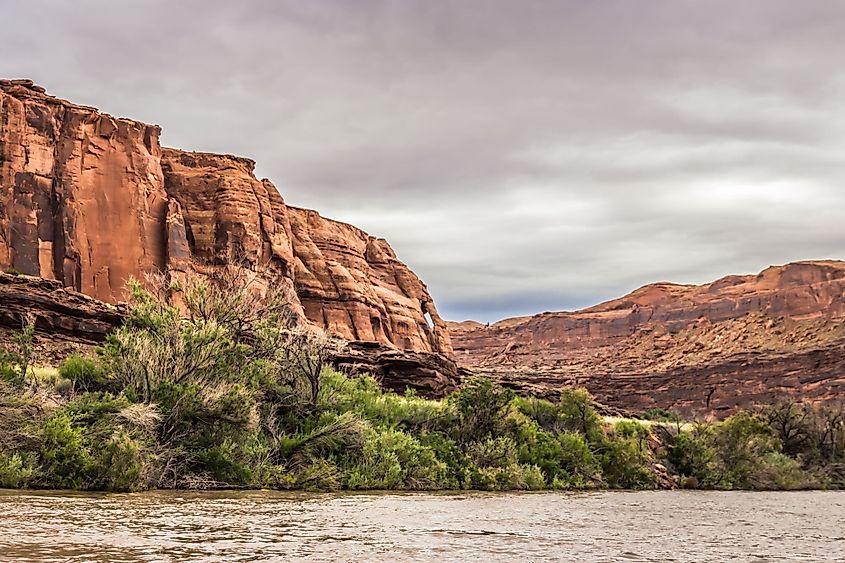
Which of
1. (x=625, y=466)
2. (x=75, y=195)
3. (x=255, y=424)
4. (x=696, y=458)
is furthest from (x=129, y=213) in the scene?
(x=255, y=424)

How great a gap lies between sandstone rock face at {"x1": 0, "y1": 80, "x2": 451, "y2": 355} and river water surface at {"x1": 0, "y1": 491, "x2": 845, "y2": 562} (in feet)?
108

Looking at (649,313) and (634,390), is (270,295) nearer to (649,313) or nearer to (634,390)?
(634,390)

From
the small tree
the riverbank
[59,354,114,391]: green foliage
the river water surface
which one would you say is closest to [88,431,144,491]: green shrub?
the riverbank

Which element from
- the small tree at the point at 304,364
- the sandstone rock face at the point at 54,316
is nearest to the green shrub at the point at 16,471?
the small tree at the point at 304,364

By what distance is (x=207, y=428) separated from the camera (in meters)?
18.6

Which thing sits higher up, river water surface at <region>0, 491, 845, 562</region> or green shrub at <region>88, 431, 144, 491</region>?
green shrub at <region>88, 431, 144, 491</region>

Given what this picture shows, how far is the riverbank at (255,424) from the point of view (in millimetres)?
15844

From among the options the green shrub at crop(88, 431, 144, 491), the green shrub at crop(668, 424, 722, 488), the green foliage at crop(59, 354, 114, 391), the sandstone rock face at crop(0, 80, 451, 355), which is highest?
the sandstone rock face at crop(0, 80, 451, 355)

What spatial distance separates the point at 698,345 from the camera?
104125 millimetres

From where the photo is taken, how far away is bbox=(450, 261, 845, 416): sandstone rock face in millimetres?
82062

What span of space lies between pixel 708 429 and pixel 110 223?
1738 inches

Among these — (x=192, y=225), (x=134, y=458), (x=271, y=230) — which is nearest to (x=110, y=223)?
(x=192, y=225)

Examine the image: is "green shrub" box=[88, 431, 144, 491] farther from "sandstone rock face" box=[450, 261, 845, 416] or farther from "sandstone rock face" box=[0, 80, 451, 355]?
"sandstone rock face" box=[0, 80, 451, 355]

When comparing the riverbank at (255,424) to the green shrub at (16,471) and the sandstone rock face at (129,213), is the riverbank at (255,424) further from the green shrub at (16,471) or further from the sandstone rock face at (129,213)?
the sandstone rock face at (129,213)
